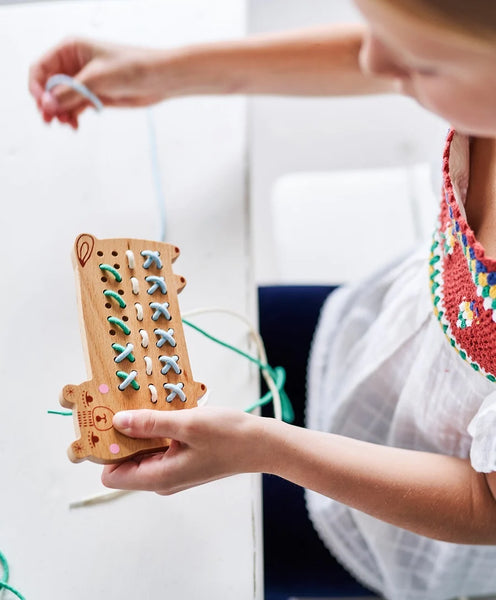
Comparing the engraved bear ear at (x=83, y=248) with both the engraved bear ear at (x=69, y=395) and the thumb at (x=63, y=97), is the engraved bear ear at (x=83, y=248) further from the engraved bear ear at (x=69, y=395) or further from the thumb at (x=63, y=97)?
the thumb at (x=63, y=97)

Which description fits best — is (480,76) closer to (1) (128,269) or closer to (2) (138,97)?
(1) (128,269)

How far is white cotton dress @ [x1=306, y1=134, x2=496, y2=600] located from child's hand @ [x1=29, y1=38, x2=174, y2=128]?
0.33m

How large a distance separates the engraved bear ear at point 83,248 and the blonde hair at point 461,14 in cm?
28

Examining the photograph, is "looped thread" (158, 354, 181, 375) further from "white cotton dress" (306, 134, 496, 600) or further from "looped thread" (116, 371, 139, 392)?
"white cotton dress" (306, 134, 496, 600)

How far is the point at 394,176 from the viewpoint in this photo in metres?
1.02

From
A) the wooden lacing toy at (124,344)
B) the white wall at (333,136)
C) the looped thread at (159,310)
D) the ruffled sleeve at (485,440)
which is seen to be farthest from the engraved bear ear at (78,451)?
the white wall at (333,136)

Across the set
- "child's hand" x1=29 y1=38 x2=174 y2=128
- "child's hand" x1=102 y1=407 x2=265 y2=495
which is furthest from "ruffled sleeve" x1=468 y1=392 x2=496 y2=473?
"child's hand" x1=29 y1=38 x2=174 y2=128

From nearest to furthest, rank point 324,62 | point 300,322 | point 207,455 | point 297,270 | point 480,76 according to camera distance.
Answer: point 480,76
point 207,455
point 324,62
point 300,322
point 297,270

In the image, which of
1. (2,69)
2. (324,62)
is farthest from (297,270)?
(2,69)

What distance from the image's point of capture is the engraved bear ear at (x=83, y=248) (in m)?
0.52

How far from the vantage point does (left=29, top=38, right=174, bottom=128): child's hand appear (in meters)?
0.71

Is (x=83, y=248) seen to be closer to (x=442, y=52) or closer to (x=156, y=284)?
(x=156, y=284)

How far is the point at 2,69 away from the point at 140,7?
0.18 metres

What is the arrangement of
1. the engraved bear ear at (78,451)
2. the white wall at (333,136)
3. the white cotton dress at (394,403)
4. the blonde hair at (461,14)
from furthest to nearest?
the white wall at (333,136) < the white cotton dress at (394,403) < the engraved bear ear at (78,451) < the blonde hair at (461,14)
